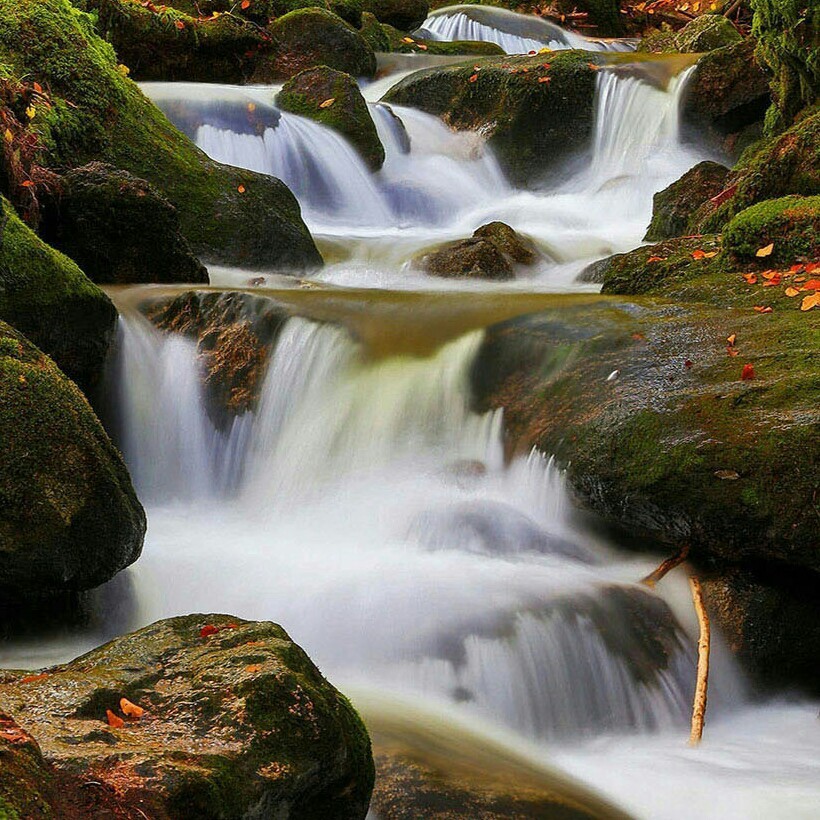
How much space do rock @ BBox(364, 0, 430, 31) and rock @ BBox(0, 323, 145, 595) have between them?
15033 millimetres

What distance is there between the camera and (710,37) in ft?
46.5

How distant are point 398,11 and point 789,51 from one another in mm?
11662

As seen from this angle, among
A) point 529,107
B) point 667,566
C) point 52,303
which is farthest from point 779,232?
point 529,107

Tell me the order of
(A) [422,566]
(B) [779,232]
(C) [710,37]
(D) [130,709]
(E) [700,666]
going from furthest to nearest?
1. (C) [710,37]
2. (B) [779,232]
3. (A) [422,566]
4. (E) [700,666]
5. (D) [130,709]

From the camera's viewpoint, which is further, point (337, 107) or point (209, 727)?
point (337, 107)

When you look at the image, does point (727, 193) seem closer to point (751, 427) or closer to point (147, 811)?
point (751, 427)

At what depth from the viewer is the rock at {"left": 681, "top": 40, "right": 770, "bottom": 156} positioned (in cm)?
1120

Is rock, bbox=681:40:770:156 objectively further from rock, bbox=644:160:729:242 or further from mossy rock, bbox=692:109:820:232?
mossy rock, bbox=692:109:820:232

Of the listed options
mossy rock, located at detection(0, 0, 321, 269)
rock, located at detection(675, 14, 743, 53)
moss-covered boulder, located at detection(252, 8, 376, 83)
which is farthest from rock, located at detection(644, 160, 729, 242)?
moss-covered boulder, located at detection(252, 8, 376, 83)

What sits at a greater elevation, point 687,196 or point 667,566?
point 687,196

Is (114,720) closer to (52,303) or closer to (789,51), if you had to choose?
(52,303)

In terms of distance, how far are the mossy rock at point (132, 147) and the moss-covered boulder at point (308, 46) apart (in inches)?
221

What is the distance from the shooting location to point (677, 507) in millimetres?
4168

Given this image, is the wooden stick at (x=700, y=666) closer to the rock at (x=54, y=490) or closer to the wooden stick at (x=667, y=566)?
the wooden stick at (x=667, y=566)
